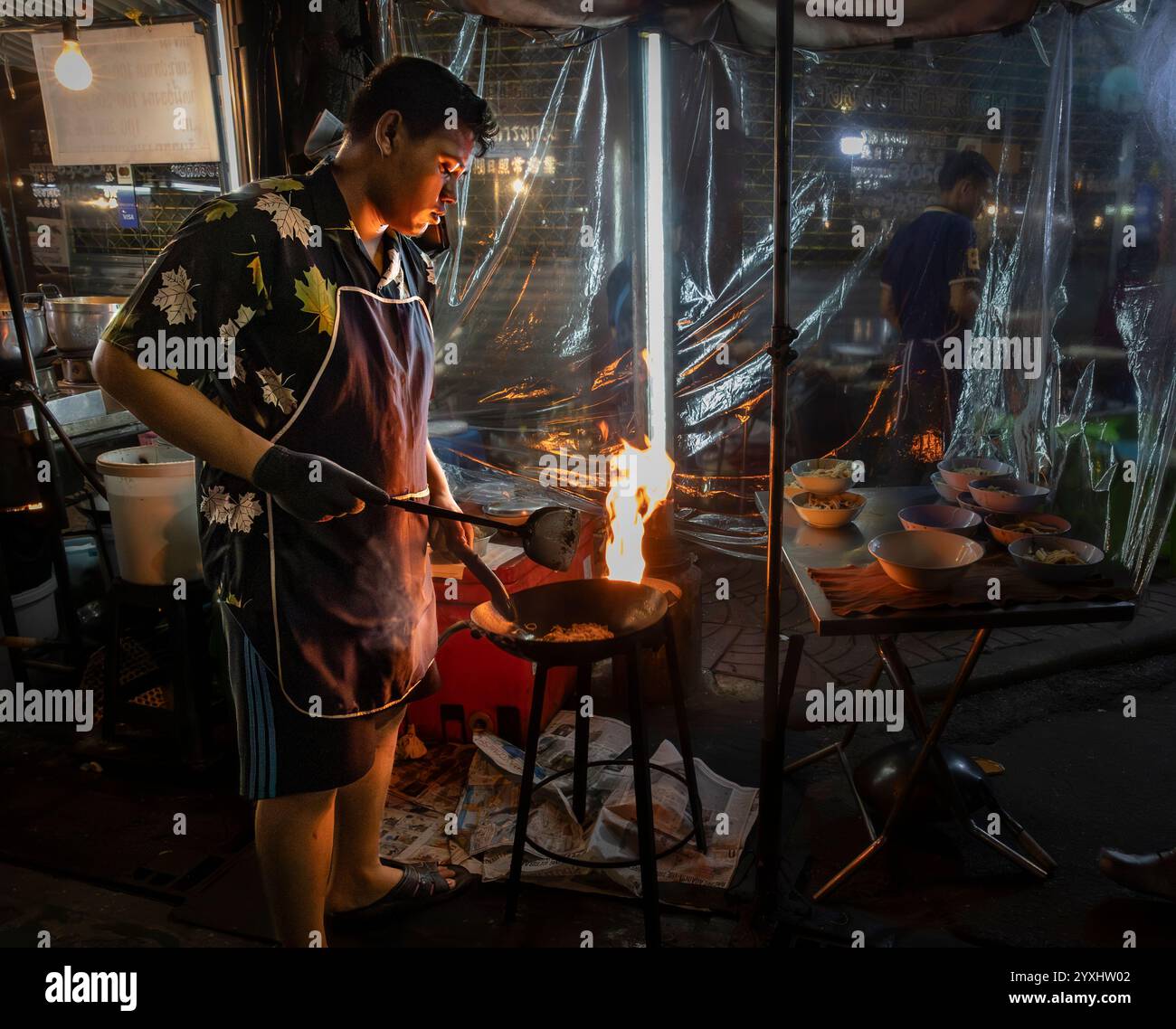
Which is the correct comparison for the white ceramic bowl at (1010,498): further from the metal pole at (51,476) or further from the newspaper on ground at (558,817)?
the metal pole at (51,476)

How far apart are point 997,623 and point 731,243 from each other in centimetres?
382

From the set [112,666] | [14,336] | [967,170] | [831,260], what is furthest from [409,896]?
[967,170]

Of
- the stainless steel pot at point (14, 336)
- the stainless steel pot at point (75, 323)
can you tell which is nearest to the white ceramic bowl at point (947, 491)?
the stainless steel pot at point (14, 336)

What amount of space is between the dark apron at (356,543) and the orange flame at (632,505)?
1385 millimetres

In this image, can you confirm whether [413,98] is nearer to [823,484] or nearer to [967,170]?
[823,484]

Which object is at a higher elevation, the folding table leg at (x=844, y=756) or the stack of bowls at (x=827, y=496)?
the stack of bowls at (x=827, y=496)

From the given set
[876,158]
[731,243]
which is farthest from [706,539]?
[876,158]

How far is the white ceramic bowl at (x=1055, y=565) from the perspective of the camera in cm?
297

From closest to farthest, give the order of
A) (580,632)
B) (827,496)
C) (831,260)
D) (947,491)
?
1. (580,632)
2. (827,496)
3. (947,491)
4. (831,260)

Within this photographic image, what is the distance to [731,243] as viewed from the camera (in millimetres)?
5820

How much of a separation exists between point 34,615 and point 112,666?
1700mm

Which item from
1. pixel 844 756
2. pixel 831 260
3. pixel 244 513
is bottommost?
pixel 844 756

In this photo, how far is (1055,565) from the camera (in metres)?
2.97

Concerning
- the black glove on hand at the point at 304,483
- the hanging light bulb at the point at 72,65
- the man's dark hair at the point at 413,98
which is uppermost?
the hanging light bulb at the point at 72,65
